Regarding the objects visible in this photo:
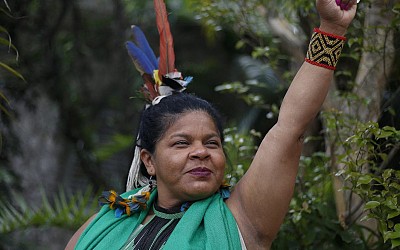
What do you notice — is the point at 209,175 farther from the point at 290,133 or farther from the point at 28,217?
the point at 28,217

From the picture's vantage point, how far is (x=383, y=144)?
3.22 m

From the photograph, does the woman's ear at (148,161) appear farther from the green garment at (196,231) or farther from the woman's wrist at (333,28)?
the woman's wrist at (333,28)

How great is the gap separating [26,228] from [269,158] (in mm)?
3200

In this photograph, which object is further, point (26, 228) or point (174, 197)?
point (26, 228)

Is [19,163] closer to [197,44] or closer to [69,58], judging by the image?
[69,58]

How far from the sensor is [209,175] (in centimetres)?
269

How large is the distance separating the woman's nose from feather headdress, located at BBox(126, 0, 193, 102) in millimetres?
446

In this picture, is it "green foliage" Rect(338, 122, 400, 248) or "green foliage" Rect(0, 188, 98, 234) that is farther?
"green foliage" Rect(0, 188, 98, 234)

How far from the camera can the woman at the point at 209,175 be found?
7.99 feet

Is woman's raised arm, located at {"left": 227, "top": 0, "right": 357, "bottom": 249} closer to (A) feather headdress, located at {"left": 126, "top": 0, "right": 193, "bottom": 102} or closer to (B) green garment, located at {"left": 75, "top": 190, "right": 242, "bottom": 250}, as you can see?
(B) green garment, located at {"left": 75, "top": 190, "right": 242, "bottom": 250}

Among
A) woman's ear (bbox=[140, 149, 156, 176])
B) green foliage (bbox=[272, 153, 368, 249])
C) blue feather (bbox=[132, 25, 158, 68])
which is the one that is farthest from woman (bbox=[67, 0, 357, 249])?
green foliage (bbox=[272, 153, 368, 249])

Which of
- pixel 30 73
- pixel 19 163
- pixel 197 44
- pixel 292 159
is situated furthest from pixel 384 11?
pixel 197 44

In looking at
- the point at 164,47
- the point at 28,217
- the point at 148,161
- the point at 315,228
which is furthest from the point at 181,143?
the point at 28,217

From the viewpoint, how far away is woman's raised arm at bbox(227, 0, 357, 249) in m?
2.42
